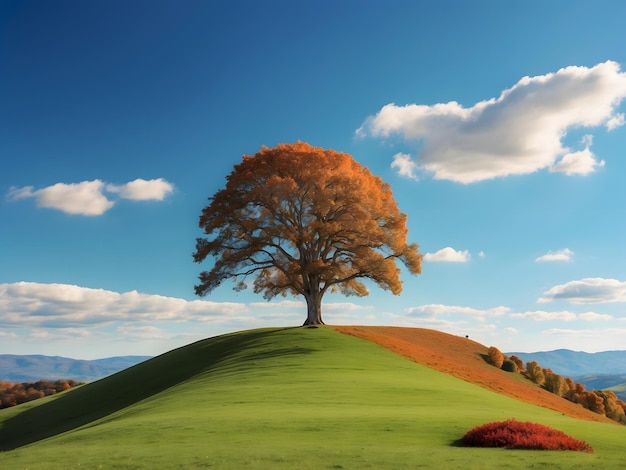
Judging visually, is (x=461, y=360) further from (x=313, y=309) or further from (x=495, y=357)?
(x=313, y=309)

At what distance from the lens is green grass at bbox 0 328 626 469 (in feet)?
55.4

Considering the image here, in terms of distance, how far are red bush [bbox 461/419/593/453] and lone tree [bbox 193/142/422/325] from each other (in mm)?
38929

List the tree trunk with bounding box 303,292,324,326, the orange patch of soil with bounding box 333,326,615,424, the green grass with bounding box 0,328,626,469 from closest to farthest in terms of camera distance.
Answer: the green grass with bounding box 0,328,626,469 → the orange patch of soil with bounding box 333,326,615,424 → the tree trunk with bounding box 303,292,324,326

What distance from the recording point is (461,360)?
60.3m

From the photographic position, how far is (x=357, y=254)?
2415 inches

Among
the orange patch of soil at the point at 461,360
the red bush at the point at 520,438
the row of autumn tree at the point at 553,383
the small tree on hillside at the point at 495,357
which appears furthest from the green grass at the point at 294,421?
the row of autumn tree at the point at 553,383

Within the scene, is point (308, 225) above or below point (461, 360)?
above

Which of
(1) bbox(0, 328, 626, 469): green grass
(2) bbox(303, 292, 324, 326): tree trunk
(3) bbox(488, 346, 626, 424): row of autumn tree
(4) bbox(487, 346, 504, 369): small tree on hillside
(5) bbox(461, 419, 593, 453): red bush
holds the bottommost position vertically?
(3) bbox(488, 346, 626, 424): row of autumn tree

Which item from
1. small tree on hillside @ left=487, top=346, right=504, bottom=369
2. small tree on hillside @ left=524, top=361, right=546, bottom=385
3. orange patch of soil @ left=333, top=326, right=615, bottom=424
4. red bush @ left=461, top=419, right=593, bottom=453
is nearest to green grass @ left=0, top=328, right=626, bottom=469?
red bush @ left=461, top=419, right=593, bottom=453

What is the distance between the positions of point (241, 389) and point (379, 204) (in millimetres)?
32469

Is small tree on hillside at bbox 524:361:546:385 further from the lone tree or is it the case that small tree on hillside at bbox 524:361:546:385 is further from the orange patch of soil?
the lone tree

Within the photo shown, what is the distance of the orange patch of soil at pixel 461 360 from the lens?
48688mm

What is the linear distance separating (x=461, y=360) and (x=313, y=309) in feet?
58.4

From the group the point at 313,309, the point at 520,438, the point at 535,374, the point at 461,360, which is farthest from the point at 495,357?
the point at 520,438
